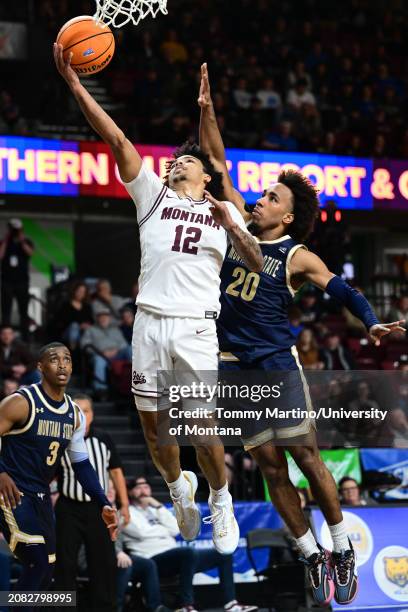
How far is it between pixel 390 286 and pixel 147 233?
16446mm

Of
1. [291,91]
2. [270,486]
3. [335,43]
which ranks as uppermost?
[335,43]

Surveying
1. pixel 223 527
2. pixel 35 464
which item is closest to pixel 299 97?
pixel 35 464

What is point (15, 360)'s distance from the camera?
567 inches

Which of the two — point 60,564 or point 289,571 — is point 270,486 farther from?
point 289,571

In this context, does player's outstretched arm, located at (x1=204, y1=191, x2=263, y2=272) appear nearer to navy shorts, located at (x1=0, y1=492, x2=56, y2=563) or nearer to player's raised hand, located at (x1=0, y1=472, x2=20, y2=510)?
player's raised hand, located at (x1=0, y1=472, x2=20, y2=510)

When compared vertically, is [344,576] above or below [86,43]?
below

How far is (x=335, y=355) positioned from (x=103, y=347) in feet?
10.6

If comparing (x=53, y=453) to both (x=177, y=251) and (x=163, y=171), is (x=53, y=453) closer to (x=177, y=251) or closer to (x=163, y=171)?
(x=177, y=251)

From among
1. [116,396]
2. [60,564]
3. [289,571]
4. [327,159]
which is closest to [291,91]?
[327,159]

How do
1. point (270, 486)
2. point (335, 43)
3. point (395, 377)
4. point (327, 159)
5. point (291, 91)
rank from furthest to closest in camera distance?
point (335, 43) < point (291, 91) < point (327, 159) < point (395, 377) < point (270, 486)

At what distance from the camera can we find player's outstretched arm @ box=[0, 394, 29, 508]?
8.91 meters

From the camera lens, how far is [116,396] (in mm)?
15672

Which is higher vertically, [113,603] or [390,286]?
[390,286]

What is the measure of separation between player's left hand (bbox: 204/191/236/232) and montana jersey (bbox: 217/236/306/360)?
99cm
